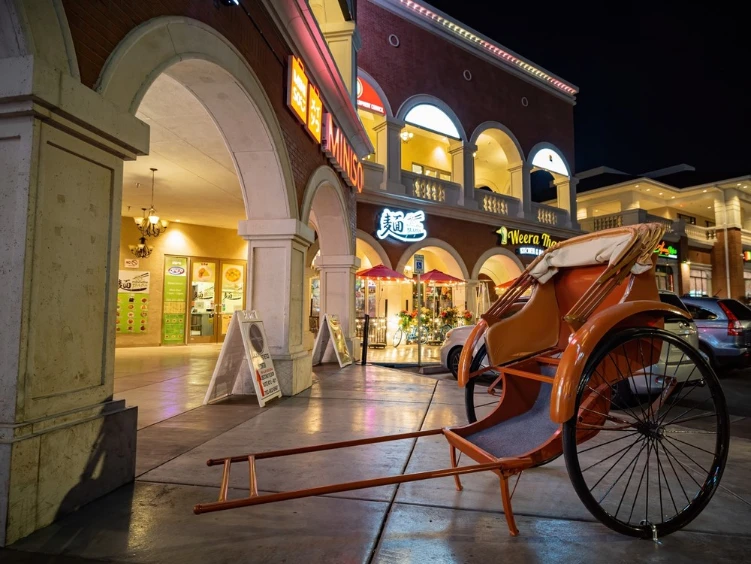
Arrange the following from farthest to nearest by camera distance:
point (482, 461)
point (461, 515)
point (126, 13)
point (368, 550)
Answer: point (126, 13) < point (461, 515) < point (482, 461) < point (368, 550)

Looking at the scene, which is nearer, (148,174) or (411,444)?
(411,444)

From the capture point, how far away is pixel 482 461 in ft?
8.38

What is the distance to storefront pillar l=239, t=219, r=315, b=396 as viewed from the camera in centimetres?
641

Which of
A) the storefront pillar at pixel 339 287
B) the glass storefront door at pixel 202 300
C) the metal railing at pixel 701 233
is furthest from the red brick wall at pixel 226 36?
the metal railing at pixel 701 233

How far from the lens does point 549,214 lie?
1928cm

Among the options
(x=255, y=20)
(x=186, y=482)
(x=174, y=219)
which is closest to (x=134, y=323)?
(x=174, y=219)

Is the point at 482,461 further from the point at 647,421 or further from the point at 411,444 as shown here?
the point at 411,444

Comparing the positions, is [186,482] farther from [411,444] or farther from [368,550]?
[411,444]

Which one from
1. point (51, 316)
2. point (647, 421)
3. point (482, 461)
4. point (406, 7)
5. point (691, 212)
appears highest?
point (406, 7)

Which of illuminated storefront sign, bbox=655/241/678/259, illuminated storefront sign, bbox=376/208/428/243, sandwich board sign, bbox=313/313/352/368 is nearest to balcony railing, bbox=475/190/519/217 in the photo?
illuminated storefront sign, bbox=376/208/428/243

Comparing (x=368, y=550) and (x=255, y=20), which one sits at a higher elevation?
(x=255, y=20)

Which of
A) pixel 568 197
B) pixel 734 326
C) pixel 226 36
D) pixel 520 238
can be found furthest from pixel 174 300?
pixel 568 197

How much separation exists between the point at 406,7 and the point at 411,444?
15.2 m

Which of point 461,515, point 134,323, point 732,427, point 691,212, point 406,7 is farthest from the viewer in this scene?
point 691,212
